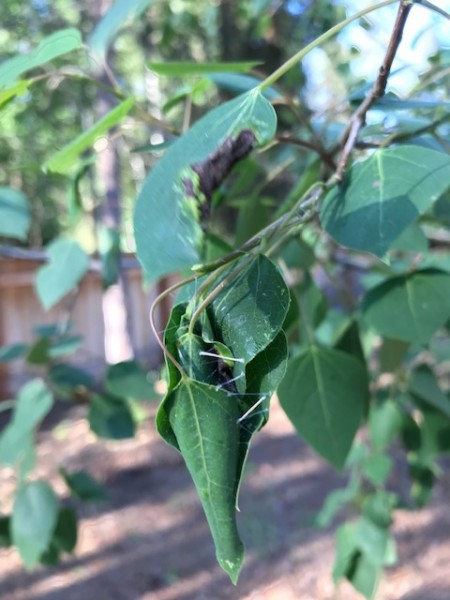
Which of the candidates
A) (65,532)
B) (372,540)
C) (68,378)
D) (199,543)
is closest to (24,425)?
(68,378)

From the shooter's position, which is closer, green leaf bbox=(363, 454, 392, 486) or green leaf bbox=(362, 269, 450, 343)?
green leaf bbox=(362, 269, 450, 343)

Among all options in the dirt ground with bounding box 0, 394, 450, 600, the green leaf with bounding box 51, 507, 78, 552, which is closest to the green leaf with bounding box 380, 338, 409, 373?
the green leaf with bounding box 51, 507, 78, 552

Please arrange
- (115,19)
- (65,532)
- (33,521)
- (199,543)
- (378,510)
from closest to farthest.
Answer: (115,19)
(33,521)
(65,532)
(378,510)
(199,543)

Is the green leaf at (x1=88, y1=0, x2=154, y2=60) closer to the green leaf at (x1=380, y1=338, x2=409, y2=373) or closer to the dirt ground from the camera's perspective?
the green leaf at (x1=380, y1=338, x2=409, y2=373)

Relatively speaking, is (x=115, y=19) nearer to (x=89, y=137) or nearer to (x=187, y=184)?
(x=89, y=137)

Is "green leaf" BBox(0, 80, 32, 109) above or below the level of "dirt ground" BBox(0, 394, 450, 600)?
above

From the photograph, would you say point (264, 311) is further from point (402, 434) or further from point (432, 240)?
point (402, 434)

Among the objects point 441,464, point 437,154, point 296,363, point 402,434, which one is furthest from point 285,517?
point 437,154
